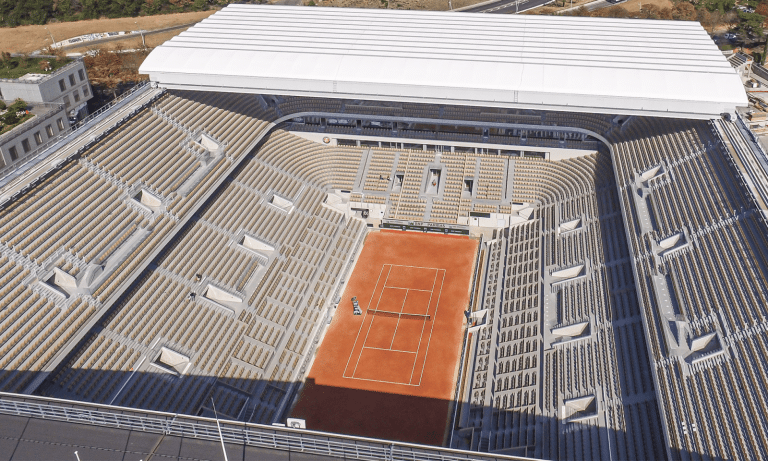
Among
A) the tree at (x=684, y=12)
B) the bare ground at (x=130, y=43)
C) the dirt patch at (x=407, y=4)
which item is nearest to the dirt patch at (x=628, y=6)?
the tree at (x=684, y=12)

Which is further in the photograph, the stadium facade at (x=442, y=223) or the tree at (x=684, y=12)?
the tree at (x=684, y=12)

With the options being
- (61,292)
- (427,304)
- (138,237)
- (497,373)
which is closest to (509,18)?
(427,304)

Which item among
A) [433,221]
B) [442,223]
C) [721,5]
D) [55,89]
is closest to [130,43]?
[55,89]

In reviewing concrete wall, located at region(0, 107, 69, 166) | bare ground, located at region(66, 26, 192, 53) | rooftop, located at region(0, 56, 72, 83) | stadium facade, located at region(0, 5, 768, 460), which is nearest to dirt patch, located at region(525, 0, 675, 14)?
stadium facade, located at region(0, 5, 768, 460)

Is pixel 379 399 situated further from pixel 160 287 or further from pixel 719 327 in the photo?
pixel 719 327

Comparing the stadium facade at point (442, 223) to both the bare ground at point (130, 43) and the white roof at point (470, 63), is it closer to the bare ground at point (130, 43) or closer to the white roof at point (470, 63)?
the white roof at point (470, 63)

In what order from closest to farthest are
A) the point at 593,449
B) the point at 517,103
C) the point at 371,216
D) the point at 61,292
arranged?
the point at 593,449
the point at 61,292
the point at 517,103
the point at 371,216

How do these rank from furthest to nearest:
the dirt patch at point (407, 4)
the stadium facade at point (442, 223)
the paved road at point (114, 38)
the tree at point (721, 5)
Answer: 1. the dirt patch at point (407, 4)
2. the paved road at point (114, 38)
3. the tree at point (721, 5)
4. the stadium facade at point (442, 223)
